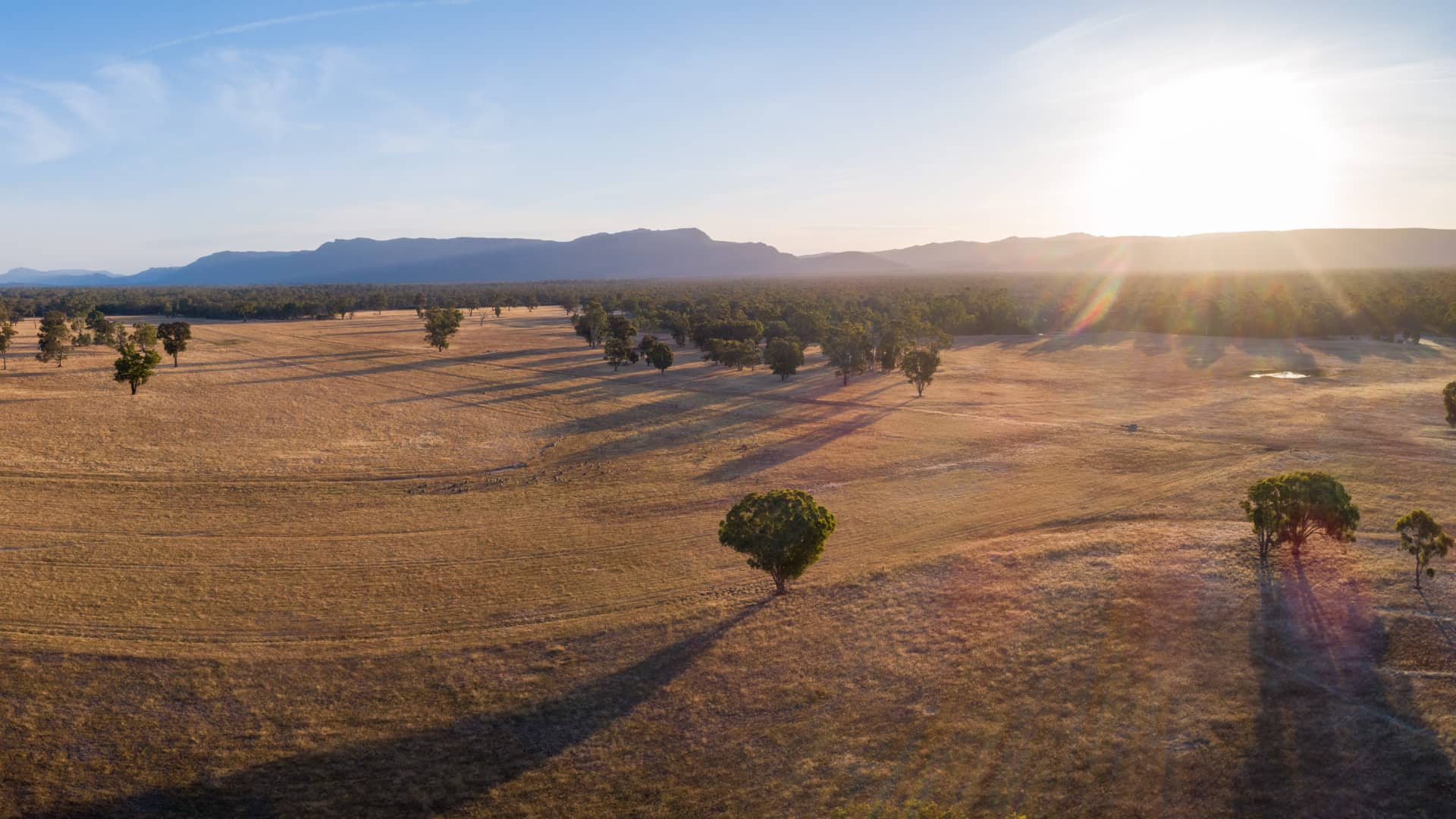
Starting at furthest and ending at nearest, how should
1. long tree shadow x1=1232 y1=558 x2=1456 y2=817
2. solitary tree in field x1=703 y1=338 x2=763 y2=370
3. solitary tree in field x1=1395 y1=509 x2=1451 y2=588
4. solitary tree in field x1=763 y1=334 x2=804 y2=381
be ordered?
solitary tree in field x1=703 y1=338 x2=763 y2=370 → solitary tree in field x1=763 y1=334 x2=804 y2=381 → solitary tree in field x1=1395 y1=509 x2=1451 y2=588 → long tree shadow x1=1232 y1=558 x2=1456 y2=817

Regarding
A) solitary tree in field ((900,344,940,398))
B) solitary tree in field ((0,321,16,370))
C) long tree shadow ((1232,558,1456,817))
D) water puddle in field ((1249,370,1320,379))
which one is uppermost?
solitary tree in field ((0,321,16,370))

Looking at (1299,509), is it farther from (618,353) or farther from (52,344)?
(52,344)

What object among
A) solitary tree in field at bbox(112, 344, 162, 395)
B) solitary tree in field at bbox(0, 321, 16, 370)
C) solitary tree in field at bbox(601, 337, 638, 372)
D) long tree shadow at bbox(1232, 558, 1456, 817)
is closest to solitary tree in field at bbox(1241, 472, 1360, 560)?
long tree shadow at bbox(1232, 558, 1456, 817)

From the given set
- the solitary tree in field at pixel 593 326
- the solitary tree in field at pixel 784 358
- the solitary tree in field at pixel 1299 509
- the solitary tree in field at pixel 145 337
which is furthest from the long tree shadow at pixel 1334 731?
the solitary tree in field at pixel 145 337

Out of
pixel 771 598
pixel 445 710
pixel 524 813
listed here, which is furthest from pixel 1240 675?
pixel 445 710

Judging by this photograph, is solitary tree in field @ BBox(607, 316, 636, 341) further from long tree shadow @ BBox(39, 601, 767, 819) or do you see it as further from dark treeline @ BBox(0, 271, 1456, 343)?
long tree shadow @ BBox(39, 601, 767, 819)

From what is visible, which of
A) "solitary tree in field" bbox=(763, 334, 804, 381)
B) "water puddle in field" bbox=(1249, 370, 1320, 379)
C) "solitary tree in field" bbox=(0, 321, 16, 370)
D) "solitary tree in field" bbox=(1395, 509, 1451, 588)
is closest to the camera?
"solitary tree in field" bbox=(1395, 509, 1451, 588)

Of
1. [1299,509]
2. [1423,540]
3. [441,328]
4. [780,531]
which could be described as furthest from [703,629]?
[441,328]
